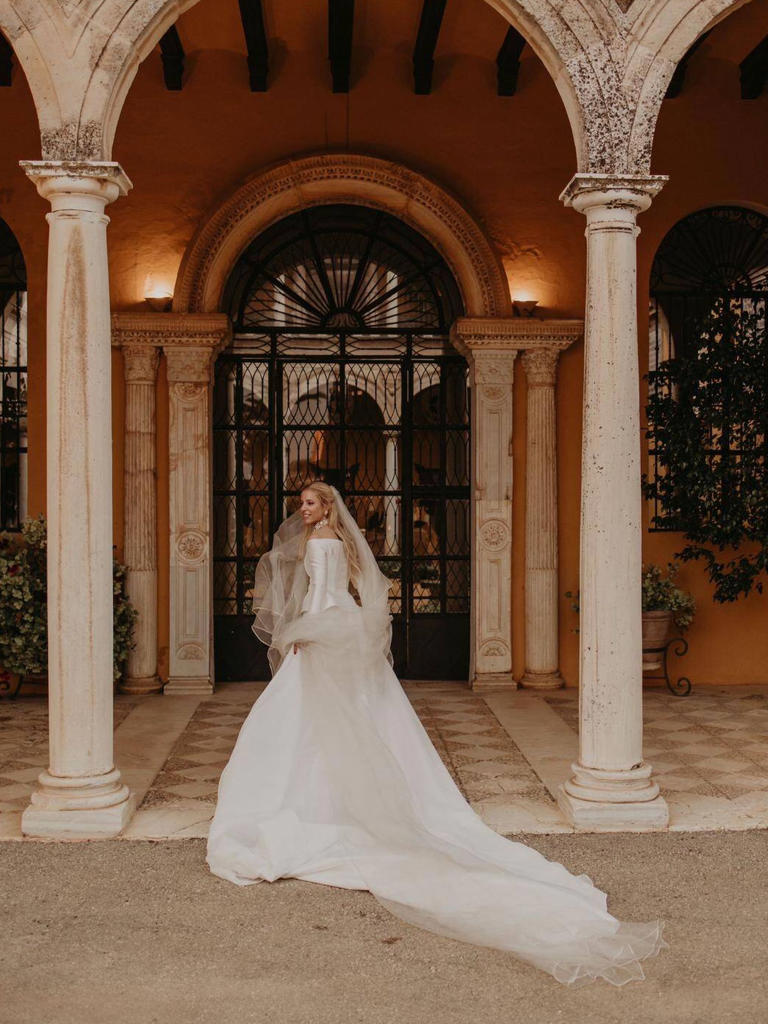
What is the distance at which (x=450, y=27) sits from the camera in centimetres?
908

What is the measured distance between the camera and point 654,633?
891 centimetres

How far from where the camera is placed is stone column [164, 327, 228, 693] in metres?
9.29

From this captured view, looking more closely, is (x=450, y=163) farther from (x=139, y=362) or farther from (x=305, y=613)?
(x=305, y=613)

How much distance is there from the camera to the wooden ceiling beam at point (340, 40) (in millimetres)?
8430

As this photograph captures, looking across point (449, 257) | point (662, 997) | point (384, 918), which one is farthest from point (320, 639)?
point (449, 257)

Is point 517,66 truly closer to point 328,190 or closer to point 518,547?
point 328,190

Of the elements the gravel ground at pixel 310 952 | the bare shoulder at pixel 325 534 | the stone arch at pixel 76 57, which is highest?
the stone arch at pixel 76 57

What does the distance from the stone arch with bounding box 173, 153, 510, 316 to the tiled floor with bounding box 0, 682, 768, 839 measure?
11.1 feet

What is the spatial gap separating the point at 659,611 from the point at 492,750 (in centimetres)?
237

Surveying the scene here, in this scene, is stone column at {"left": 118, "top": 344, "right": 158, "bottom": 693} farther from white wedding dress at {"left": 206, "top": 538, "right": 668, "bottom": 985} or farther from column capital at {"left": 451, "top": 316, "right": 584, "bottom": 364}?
white wedding dress at {"left": 206, "top": 538, "right": 668, "bottom": 985}

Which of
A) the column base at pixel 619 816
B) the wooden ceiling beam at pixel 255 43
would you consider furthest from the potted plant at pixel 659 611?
the wooden ceiling beam at pixel 255 43

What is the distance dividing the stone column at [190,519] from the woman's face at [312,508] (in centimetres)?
377

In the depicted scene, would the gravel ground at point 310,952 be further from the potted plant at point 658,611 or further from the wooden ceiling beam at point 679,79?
the wooden ceiling beam at point 679,79

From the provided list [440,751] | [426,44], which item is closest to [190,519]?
[440,751]
